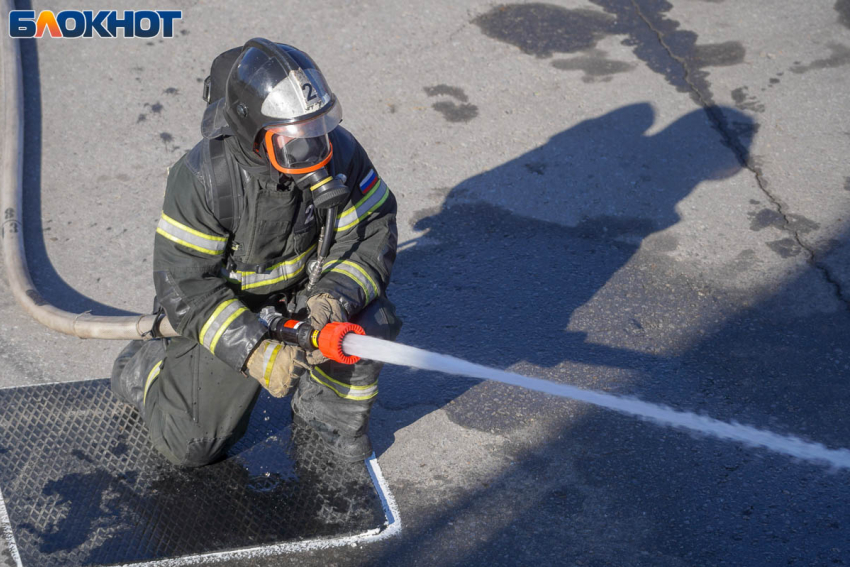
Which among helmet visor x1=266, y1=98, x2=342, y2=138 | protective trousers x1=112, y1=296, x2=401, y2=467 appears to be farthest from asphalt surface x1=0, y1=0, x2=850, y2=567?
helmet visor x1=266, y1=98, x2=342, y2=138

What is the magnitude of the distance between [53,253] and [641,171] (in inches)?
140

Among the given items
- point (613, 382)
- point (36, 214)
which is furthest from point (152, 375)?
point (613, 382)

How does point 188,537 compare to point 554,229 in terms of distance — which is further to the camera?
point 554,229

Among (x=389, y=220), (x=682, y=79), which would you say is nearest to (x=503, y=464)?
(x=389, y=220)

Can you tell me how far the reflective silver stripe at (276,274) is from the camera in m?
3.04

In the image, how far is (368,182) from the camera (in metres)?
3.17

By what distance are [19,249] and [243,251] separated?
1863mm

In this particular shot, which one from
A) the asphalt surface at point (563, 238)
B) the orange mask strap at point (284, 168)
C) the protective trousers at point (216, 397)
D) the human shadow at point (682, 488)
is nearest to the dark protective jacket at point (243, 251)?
the orange mask strap at point (284, 168)

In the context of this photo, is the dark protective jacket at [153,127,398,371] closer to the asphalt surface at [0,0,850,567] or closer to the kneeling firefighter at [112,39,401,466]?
A: the kneeling firefighter at [112,39,401,466]

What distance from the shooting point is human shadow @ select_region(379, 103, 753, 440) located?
3750 millimetres

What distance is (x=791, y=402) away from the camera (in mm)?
3566

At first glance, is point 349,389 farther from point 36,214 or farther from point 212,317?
point 36,214

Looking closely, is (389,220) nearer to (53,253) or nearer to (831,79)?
(53,253)

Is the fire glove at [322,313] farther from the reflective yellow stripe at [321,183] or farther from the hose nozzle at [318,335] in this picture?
the reflective yellow stripe at [321,183]
